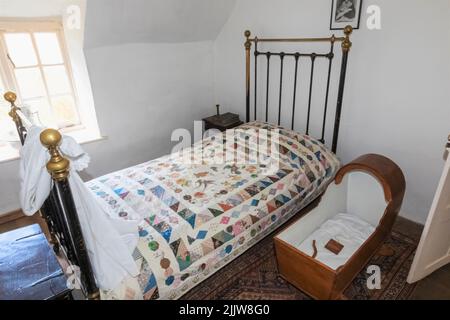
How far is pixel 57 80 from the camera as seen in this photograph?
2.53 m

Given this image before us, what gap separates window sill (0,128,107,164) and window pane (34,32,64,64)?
0.63 metres

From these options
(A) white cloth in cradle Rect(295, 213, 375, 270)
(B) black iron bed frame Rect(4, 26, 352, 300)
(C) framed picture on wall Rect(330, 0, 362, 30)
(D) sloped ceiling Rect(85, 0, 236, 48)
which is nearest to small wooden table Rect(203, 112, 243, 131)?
(B) black iron bed frame Rect(4, 26, 352, 300)

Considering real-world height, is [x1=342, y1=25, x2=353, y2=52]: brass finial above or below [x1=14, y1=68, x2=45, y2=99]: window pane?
above

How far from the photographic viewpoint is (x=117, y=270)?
1182 millimetres

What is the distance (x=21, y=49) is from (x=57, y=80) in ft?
1.10

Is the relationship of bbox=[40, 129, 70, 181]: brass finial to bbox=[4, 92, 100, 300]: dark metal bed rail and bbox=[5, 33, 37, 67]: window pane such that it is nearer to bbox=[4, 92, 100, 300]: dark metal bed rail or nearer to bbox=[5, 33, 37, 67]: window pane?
bbox=[4, 92, 100, 300]: dark metal bed rail

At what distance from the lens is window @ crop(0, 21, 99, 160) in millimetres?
2256

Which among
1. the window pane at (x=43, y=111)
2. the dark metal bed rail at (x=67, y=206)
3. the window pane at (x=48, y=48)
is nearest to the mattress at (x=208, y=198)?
the dark metal bed rail at (x=67, y=206)

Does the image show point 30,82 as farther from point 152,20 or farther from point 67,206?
point 67,206

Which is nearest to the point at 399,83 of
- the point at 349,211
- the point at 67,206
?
the point at 349,211

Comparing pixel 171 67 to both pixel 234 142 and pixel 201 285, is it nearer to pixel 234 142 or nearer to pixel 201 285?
pixel 234 142
